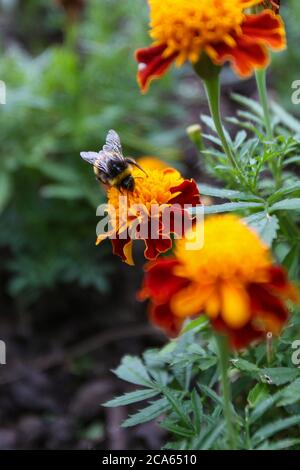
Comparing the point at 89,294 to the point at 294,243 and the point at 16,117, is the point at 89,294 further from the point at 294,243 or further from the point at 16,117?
the point at 294,243

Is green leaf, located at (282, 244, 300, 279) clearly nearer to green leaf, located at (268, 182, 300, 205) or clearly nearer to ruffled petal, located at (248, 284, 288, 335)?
green leaf, located at (268, 182, 300, 205)

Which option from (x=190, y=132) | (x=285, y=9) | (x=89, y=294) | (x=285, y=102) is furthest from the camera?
(x=285, y=9)

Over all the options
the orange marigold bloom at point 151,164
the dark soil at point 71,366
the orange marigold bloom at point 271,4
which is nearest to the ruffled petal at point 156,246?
the orange marigold bloom at point 271,4

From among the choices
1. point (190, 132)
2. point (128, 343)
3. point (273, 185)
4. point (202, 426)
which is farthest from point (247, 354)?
point (128, 343)

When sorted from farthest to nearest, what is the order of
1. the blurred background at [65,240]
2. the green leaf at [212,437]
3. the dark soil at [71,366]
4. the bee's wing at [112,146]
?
the blurred background at [65,240] < the dark soil at [71,366] < the bee's wing at [112,146] < the green leaf at [212,437]

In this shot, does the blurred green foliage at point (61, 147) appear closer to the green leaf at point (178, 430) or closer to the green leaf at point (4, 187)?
the green leaf at point (4, 187)

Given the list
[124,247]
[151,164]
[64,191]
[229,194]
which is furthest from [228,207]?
[64,191]
